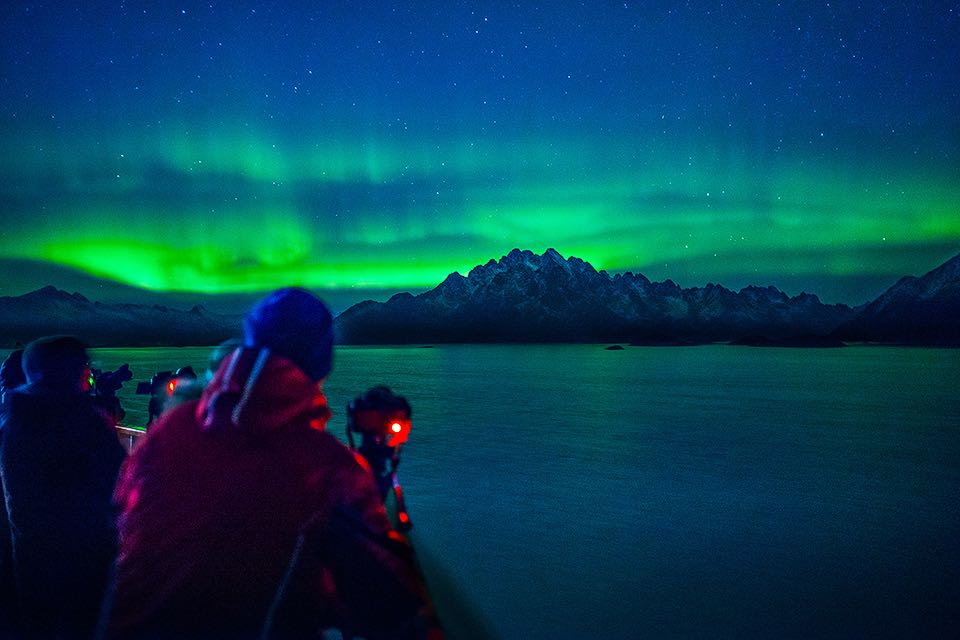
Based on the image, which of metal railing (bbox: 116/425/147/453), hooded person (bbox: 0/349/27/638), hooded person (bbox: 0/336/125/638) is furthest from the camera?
metal railing (bbox: 116/425/147/453)

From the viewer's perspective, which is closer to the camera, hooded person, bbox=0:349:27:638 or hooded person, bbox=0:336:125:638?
hooded person, bbox=0:336:125:638

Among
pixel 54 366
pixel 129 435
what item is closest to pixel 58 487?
pixel 54 366

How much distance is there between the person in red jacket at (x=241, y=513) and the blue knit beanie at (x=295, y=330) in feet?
0.09

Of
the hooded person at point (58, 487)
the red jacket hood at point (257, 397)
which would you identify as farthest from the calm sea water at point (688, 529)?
the red jacket hood at point (257, 397)

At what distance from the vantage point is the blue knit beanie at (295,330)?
1.53 m

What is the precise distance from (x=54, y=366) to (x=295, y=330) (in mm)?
1632

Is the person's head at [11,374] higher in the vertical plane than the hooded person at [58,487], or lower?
higher

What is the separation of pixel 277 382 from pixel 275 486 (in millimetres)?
181

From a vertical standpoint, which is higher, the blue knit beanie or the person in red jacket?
the blue knit beanie

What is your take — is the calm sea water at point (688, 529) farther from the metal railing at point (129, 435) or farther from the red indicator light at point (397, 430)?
the metal railing at point (129, 435)

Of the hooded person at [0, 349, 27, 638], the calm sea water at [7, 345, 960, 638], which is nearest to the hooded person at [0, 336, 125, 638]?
the hooded person at [0, 349, 27, 638]

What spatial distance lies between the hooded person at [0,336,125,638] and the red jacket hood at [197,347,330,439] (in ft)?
4.79

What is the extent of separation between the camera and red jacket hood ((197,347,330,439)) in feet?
4.67

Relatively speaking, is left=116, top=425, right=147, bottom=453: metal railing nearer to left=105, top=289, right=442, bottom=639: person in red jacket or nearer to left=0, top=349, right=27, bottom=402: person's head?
left=0, top=349, right=27, bottom=402: person's head
